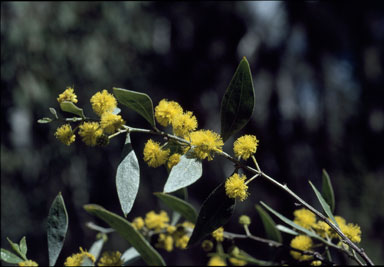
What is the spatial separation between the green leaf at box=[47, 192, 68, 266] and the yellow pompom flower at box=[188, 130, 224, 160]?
0.26m

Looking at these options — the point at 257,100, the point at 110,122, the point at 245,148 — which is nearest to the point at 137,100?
the point at 110,122

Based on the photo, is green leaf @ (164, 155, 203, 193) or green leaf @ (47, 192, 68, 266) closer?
green leaf @ (164, 155, 203, 193)

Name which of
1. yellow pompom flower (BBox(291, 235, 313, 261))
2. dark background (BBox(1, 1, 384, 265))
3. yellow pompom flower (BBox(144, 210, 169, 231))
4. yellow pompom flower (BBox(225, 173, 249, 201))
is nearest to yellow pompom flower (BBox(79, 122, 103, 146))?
yellow pompom flower (BBox(225, 173, 249, 201))

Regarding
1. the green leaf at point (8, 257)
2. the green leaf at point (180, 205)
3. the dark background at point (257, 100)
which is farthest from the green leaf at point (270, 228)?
the dark background at point (257, 100)

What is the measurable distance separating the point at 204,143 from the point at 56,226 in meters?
0.31

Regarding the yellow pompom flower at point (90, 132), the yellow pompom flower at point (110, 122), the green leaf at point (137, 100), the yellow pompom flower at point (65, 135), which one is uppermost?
the green leaf at point (137, 100)

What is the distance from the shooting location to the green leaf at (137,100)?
0.63 m

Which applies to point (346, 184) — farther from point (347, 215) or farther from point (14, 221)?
point (14, 221)

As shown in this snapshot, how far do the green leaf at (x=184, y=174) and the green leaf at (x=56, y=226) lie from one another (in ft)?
0.71

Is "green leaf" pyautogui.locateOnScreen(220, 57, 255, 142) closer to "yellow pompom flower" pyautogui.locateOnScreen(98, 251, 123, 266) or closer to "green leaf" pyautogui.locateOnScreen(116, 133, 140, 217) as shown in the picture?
"green leaf" pyautogui.locateOnScreen(116, 133, 140, 217)

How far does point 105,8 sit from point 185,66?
1612 mm

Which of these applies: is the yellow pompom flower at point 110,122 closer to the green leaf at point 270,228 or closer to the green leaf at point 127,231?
the green leaf at point 127,231

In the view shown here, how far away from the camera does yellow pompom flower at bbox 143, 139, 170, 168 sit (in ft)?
2.26

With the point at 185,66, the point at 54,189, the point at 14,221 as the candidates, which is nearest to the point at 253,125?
the point at 185,66
